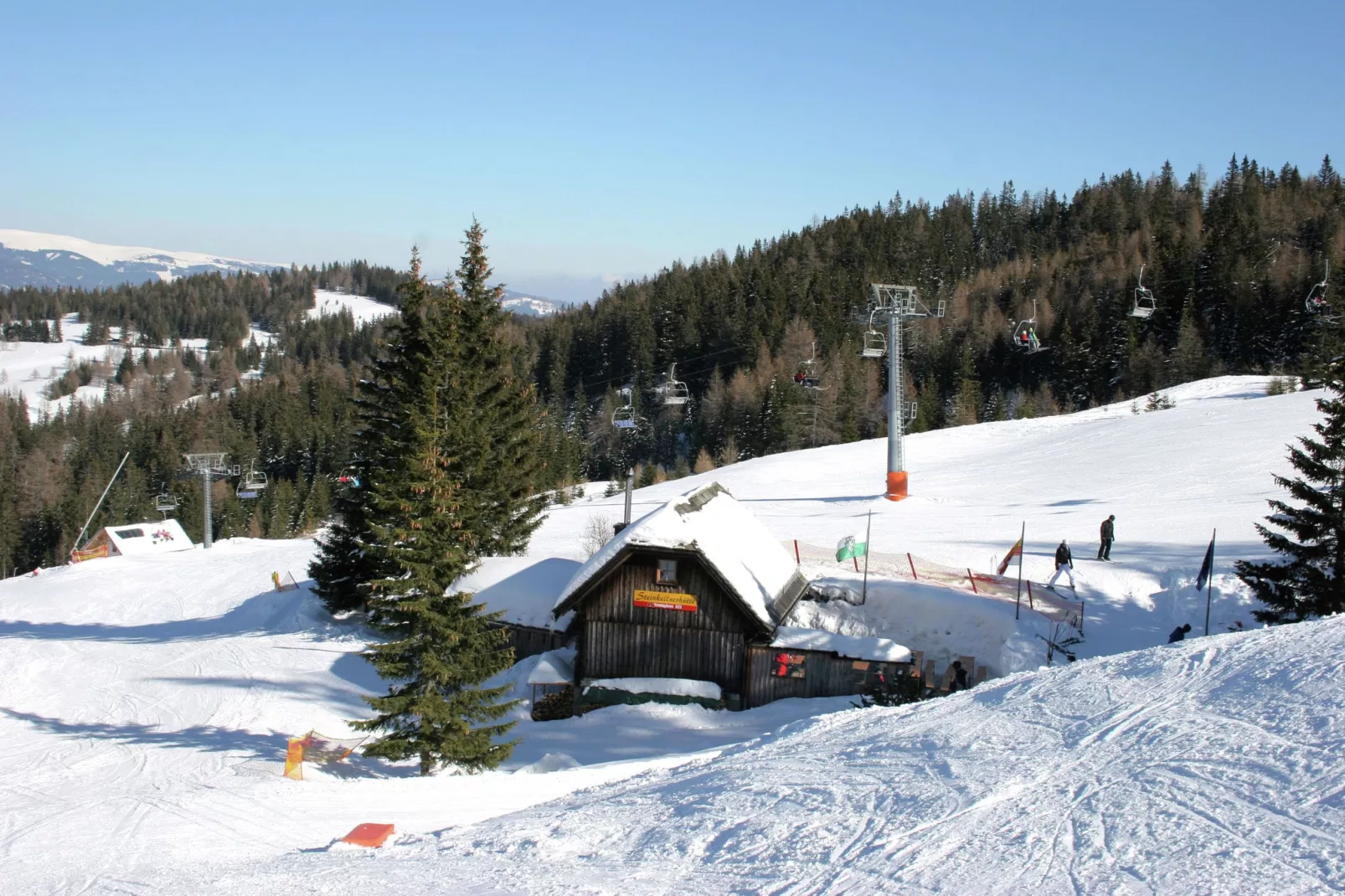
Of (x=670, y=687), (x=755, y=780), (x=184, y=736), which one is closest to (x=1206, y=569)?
(x=670, y=687)

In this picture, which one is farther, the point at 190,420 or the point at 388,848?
the point at 190,420

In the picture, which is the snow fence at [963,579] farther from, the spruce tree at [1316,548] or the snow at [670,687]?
the snow at [670,687]

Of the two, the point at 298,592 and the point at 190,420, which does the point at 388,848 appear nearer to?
the point at 298,592

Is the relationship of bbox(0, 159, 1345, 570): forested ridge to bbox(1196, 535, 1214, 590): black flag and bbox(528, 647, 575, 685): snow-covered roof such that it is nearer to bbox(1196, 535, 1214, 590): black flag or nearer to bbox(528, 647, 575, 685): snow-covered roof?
bbox(528, 647, 575, 685): snow-covered roof

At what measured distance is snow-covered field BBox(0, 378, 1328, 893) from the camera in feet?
22.5

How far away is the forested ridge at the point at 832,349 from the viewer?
81250 millimetres

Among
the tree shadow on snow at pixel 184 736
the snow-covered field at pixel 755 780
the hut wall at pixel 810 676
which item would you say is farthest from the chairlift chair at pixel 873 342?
the tree shadow on snow at pixel 184 736

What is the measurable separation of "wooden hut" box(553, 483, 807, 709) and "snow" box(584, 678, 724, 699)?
331mm

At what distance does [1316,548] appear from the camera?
1900 centimetres

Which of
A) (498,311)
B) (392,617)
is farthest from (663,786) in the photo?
(498,311)

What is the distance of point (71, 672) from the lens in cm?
2450

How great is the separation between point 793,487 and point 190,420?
320 feet

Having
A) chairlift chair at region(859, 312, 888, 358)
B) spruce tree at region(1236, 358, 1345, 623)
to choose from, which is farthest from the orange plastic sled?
chairlift chair at region(859, 312, 888, 358)

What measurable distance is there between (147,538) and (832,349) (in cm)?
6898
